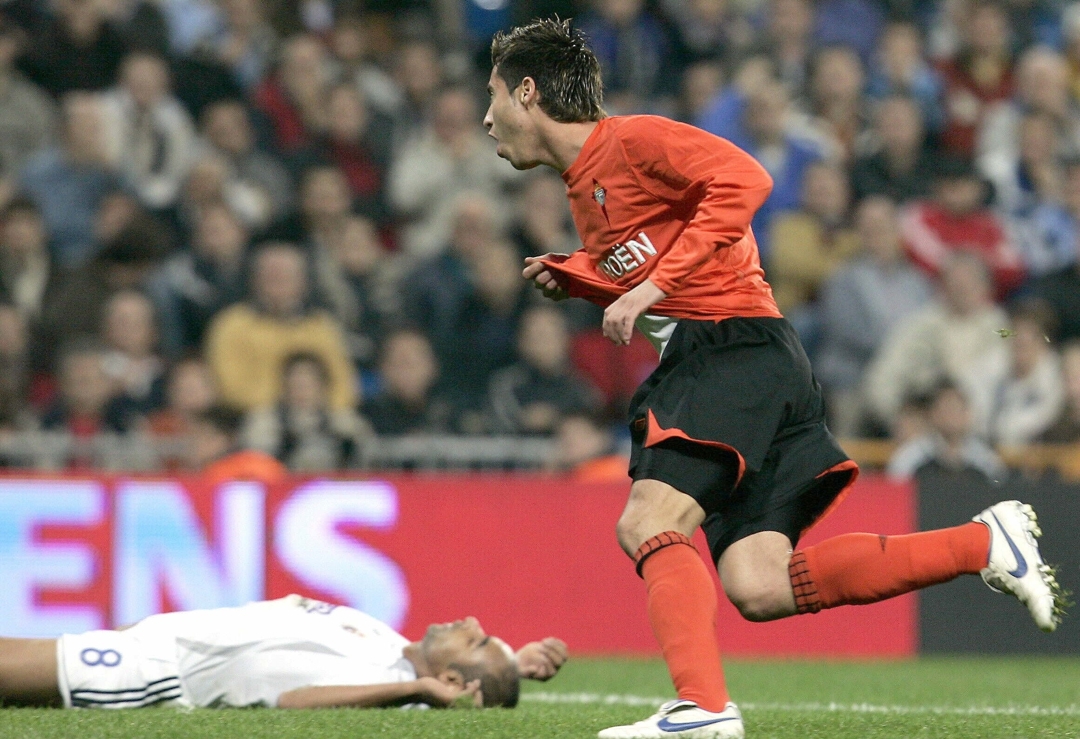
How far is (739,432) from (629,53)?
26.6 ft

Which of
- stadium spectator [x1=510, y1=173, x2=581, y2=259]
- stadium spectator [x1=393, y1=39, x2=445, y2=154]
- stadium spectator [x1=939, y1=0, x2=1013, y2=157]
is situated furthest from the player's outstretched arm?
stadium spectator [x1=939, y1=0, x2=1013, y2=157]

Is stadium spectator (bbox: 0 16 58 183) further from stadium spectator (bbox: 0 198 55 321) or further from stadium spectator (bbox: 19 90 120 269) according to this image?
stadium spectator (bbox: 0 198 55 321)

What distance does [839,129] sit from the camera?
12.1 meters

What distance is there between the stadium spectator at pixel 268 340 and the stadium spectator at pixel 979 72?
511 centimetres

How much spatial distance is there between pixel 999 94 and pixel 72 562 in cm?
773

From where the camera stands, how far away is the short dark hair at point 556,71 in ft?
15.7

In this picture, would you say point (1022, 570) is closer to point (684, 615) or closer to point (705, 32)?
point (684, 615)

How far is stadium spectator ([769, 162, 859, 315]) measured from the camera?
36.0 ft

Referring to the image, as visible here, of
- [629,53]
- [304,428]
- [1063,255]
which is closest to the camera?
[304,428]

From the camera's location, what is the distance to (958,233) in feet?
37.2

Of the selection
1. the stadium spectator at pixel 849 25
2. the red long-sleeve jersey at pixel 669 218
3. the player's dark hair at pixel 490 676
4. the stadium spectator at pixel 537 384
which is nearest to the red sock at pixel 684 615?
the red long-sleeve jersey at pixel 669 218

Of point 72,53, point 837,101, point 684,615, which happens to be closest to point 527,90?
point 684,615

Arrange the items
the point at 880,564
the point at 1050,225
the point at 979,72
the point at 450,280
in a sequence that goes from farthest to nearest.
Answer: the point at 979,72 < the point at 1050,225 < the point at 450,280 < the point at 880,564

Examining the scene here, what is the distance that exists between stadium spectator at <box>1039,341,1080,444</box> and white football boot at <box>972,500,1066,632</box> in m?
5.59
